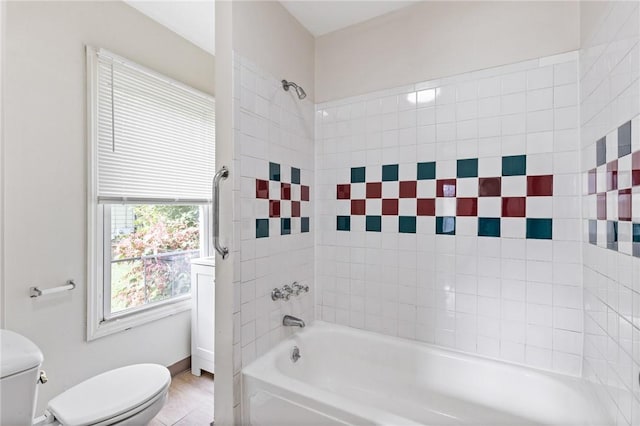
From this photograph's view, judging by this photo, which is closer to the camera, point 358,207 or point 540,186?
point 540,186

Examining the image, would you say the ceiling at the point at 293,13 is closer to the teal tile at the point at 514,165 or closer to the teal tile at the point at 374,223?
the teal tile at the point at 514,165

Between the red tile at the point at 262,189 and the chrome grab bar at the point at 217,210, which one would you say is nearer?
the chrome grab bar at the point at 217,210

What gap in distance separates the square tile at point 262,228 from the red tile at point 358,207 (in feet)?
1.95

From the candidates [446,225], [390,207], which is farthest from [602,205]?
[390,207]

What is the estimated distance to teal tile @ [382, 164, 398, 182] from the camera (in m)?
1.83

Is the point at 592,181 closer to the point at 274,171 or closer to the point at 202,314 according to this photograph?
the point at 274,171

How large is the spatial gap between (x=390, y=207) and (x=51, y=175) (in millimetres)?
1937

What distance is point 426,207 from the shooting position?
174cm

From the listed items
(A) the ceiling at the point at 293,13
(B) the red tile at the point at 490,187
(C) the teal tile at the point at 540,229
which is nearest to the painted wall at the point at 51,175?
(A) the ceiling at the point at 293,13

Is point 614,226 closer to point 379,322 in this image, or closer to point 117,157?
point 379,322

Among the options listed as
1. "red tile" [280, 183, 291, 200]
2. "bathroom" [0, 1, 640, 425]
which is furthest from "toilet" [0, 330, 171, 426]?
"red tile" [280, 183, 291, 200]

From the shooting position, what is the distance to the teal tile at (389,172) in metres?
1.83

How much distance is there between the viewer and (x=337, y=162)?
202cm

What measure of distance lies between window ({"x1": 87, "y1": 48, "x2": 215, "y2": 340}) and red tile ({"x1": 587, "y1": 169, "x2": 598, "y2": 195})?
8.17 ft
